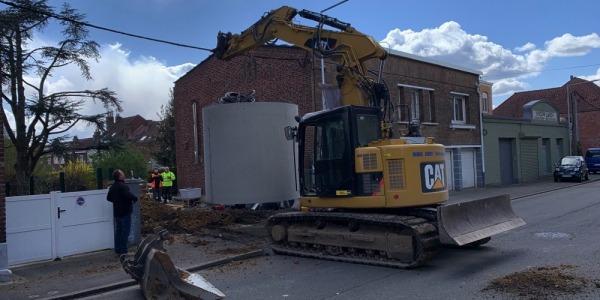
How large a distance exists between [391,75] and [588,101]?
41.3 m

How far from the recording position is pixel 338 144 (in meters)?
10.1

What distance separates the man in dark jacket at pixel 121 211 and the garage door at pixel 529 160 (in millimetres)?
27297

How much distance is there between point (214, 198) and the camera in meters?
14.0

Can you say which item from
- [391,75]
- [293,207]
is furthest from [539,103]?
[293,207]

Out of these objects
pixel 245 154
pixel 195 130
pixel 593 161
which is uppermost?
pixel 195 130

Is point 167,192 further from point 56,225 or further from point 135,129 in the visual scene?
point 135,129

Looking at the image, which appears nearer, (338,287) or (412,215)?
(338,287)

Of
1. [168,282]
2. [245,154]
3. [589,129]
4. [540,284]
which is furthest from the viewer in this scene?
[589,129]

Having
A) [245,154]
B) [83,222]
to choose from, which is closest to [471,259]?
[245,154]

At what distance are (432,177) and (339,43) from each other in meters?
3.51

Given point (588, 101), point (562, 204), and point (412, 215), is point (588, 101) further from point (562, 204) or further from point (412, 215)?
point (412, 215)

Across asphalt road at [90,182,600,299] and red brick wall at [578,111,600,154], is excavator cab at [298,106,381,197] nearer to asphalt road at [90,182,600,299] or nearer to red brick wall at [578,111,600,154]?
asphalt road at [90,182,600,299]

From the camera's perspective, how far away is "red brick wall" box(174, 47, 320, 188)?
63.8ft

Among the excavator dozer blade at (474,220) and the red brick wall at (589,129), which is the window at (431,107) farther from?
the red brick wall at (589,129)
